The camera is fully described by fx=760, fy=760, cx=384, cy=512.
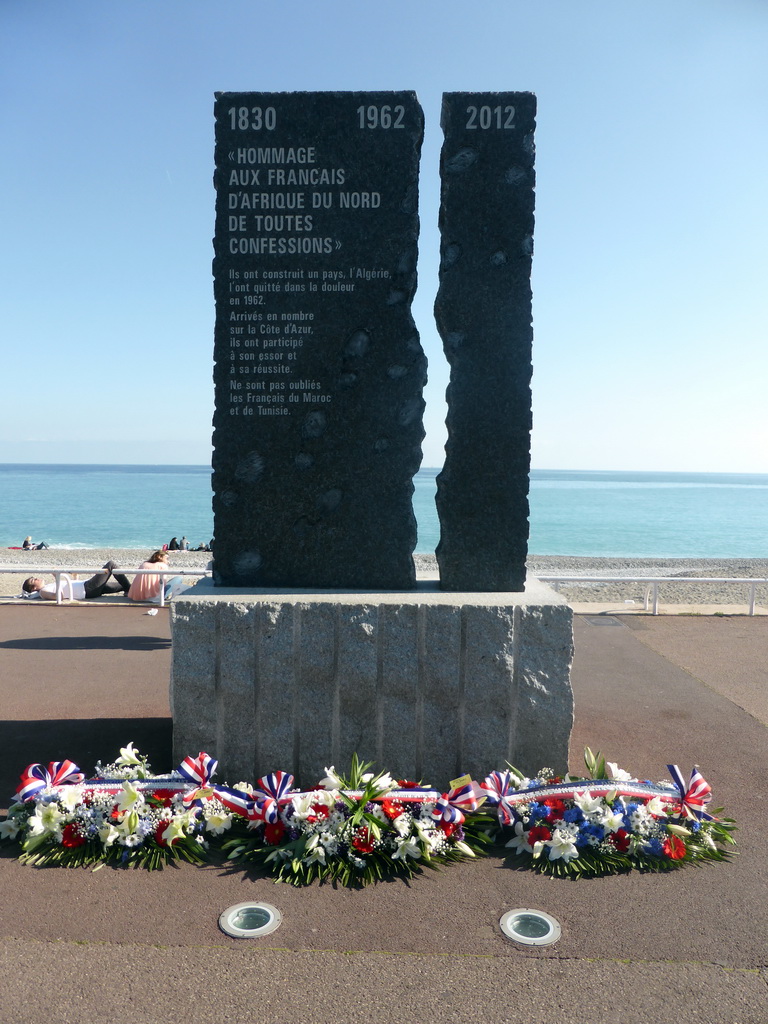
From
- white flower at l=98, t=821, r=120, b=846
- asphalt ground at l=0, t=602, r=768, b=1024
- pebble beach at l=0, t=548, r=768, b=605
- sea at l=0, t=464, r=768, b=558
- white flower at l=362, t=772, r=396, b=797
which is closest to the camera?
asphalt ground at l=0, t=602, r=768, b=1024

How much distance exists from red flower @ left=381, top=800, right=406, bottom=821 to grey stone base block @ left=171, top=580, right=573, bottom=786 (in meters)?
0.48

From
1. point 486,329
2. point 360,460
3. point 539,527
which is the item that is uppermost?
point 486,329

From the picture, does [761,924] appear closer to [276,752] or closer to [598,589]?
[276,752]

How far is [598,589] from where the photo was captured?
1906 centimetres

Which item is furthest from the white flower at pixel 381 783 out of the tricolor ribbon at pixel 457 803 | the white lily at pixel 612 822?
the white lily at pixel 612 822

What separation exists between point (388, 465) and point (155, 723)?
2.55 metres

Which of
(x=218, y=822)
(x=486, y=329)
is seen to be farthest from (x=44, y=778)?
(x=486, y=329)

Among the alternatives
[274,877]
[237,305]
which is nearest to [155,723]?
[274,877]

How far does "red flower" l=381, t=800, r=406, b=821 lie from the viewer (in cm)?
356

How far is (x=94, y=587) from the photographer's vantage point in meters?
10.6

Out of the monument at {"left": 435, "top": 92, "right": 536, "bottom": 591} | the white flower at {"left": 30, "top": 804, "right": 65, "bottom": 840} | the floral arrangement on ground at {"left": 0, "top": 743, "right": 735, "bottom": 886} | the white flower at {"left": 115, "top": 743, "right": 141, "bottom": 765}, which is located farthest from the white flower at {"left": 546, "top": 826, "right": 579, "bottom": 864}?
the white flower at {"left": 30, "top": 804, "right": 65, "bottom": 840}

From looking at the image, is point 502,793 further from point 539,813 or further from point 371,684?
point 371,684

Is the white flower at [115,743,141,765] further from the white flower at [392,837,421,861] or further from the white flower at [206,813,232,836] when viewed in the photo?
the white flower at [392,837,421,861]

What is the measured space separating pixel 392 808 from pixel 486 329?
2673 millimetres
